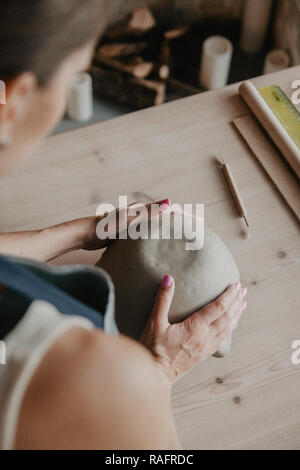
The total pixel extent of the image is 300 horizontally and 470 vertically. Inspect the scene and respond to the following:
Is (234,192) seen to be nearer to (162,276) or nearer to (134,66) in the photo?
(162,276)

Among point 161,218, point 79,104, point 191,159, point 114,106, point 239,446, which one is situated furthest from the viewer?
point 114,106

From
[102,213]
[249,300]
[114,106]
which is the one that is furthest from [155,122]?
[114,106]

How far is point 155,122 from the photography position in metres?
0.96

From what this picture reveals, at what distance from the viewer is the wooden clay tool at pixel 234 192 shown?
827 millimetres

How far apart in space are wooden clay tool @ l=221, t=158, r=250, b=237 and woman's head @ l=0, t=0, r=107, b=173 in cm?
43

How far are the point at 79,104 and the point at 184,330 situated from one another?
46.7 inches

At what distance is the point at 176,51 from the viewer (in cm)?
186

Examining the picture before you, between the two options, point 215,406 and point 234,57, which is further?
point 234,57

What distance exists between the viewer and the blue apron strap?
1.60ft

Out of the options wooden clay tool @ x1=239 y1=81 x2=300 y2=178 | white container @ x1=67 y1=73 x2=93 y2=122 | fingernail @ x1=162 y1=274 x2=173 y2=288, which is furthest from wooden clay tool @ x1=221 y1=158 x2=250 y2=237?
white container @ x1=67 y1=73 x2=93 y2=122

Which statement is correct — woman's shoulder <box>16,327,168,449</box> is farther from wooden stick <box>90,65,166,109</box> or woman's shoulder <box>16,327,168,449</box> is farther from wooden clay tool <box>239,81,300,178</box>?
wooden stick <box>90,65,166,109</box>

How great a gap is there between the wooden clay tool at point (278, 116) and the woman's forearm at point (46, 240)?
383 mm

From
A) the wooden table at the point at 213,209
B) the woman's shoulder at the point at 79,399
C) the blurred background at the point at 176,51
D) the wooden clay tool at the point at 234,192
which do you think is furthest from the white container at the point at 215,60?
the woman's shoulder at the point at 79,399

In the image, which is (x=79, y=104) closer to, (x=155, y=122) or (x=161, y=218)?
(x=155, y=122)
